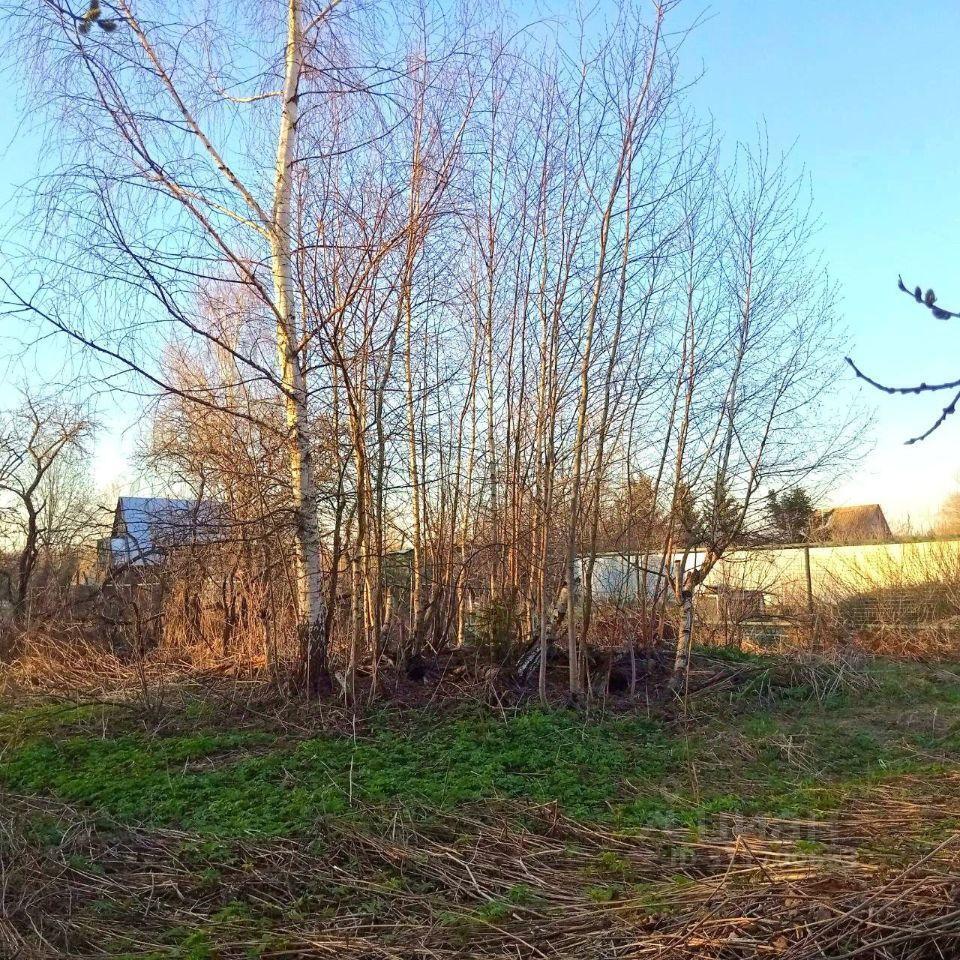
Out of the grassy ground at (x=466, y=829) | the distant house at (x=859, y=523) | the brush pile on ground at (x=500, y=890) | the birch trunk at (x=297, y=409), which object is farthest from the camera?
the distant house at (x=859, y=523)

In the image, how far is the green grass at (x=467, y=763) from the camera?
16.5 feet

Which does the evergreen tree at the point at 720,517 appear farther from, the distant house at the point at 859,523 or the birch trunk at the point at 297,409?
the distant house at the point at 859,523

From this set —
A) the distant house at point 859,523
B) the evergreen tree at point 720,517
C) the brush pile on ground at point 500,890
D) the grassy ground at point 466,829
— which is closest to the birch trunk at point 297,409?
the grassy ground at point 466,829

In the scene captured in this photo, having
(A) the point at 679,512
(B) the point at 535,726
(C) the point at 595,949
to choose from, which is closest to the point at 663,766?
(B) the point at 535,726

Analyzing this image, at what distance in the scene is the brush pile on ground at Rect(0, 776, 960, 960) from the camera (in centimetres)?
283

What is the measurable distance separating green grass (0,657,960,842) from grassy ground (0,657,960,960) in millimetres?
24

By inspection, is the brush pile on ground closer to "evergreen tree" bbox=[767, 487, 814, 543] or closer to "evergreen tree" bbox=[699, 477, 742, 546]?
"evergreen tree" bbox=[699, 477, 742, 546]

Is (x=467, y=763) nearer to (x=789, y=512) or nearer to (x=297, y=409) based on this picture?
(x=297, y=409)

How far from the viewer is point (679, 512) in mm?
9250

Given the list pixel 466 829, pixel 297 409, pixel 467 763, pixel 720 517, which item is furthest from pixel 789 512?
pixel 466 829

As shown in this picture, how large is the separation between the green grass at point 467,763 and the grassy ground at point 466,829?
2cm

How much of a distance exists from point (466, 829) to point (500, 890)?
850mm

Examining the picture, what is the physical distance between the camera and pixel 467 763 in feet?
19.6

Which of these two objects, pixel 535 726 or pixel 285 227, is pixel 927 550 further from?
pixel 285 227
